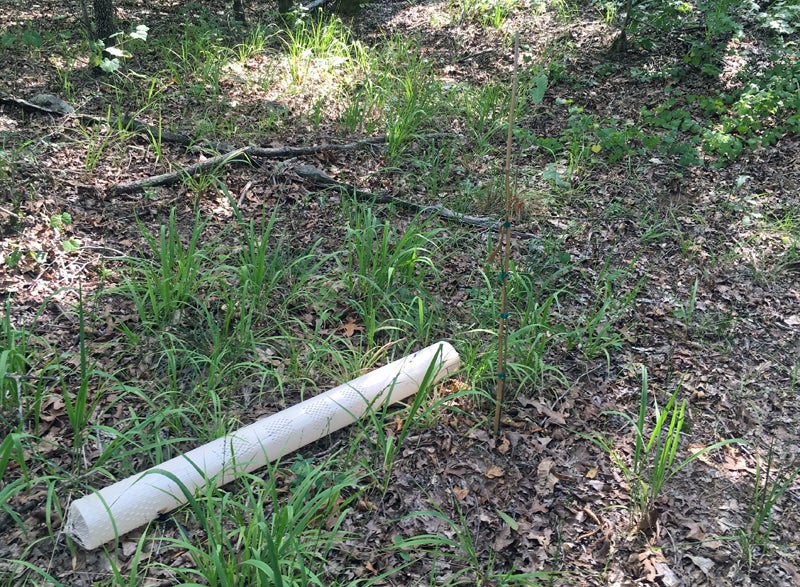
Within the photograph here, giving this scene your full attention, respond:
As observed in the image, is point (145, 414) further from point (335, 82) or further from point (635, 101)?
point (635, 101)

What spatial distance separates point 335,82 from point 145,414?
11.9 feet

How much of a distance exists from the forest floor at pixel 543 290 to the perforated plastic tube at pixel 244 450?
0.10 m

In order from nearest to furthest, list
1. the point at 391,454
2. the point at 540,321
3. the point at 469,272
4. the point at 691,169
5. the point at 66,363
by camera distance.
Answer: the point at 391,454
the point at 66,363
the point at 540,321
the point at 469,272
the point at 691,169

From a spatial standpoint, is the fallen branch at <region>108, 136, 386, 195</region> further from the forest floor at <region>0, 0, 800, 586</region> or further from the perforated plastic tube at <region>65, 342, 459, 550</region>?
the perforated plastic tube at <region>65, 342, 459, 550</region>

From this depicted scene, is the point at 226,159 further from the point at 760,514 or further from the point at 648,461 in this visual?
the point at 760,514

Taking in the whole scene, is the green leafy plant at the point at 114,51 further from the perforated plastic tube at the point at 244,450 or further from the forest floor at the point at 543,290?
the perforated plastic tube at the point at 244,450

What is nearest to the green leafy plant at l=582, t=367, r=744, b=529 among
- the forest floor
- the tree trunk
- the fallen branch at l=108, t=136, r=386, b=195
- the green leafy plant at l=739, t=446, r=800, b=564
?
the forest floor

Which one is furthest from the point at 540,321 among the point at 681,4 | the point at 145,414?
the point at 681,4

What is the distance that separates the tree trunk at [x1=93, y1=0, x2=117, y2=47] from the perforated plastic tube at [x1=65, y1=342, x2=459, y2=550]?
3.96 m

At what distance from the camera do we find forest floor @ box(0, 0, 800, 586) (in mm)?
2215

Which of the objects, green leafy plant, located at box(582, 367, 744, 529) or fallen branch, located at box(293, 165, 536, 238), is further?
Result: fallen branch, located at box(293, 165, 536, 238)

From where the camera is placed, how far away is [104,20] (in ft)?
16.5

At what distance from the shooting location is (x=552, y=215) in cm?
417

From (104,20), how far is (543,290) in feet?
13.7
